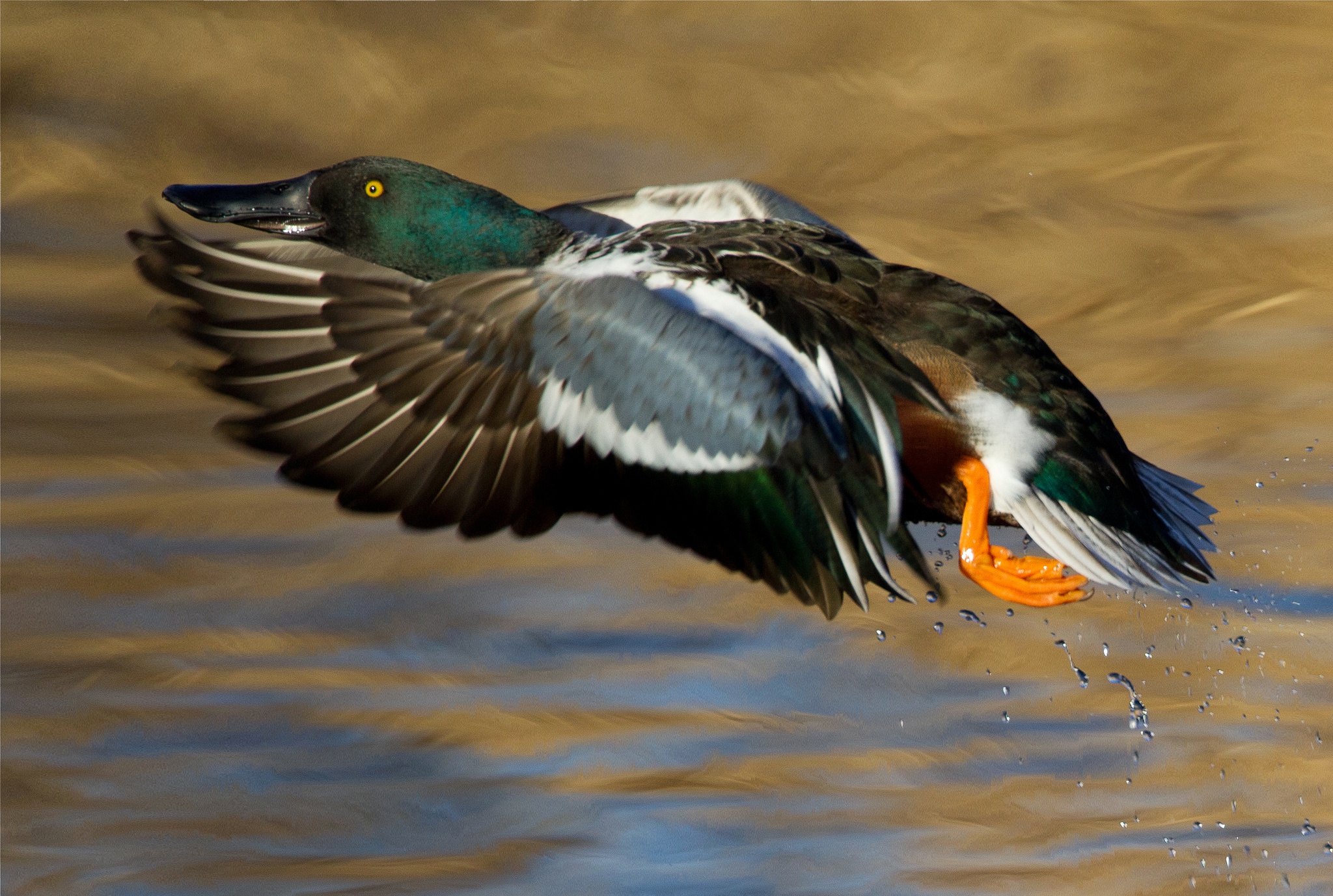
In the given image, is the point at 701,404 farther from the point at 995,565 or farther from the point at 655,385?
the point at 995,565

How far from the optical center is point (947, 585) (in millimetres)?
4082

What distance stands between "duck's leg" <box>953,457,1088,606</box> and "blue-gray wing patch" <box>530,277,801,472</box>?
39 centimetres

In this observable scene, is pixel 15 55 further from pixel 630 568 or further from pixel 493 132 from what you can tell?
pixel 630 568

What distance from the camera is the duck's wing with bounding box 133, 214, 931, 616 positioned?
2361 millimetres

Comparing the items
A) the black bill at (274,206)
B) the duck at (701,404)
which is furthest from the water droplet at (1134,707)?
the black bill at (274,206)

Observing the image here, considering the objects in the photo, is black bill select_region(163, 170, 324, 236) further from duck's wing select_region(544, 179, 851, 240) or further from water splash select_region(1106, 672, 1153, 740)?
water splash select_region(1106, 672, 1153, 740)

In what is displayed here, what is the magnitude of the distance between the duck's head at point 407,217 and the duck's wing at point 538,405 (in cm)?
48

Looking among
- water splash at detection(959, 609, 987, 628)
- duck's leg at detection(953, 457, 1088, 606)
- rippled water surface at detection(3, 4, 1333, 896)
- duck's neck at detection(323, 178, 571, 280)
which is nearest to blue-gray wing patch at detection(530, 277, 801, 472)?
duck's leg at detection(953, 457, 1088, 606)

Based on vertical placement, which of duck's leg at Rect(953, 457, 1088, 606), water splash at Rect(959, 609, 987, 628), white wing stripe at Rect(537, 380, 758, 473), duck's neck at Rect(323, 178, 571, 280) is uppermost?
duck's neck at Rect(323, 178, 571, 280)

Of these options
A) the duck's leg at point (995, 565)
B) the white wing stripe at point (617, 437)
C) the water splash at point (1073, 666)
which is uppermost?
the white wing stripe at point (617, 437)

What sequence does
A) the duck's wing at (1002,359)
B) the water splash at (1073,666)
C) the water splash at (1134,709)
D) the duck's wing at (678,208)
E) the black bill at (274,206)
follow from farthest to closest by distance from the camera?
the water splash at (1073,666) → the water splash at (1134,709) → the duck's wing at (678,208) → the black bill at (274,206) → the duck's wing at (1002,359)

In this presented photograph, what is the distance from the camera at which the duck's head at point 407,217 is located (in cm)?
295

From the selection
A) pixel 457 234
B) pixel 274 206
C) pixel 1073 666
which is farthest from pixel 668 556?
pixel 274 206

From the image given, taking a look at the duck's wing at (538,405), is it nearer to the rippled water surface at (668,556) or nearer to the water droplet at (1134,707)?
the rippled water surface at (668,556)
